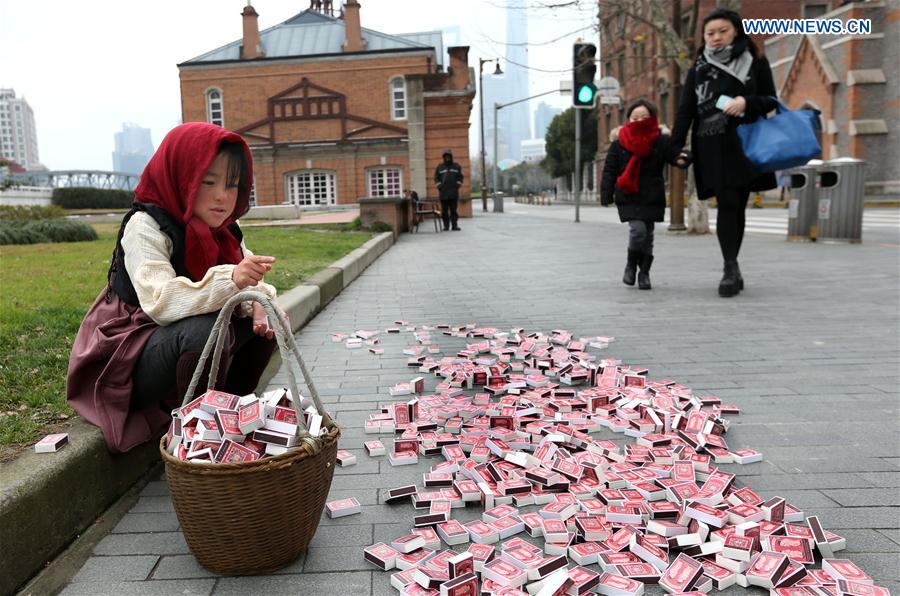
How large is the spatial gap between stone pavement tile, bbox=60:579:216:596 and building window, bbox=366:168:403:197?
35.5 meters

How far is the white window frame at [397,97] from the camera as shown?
38.2m

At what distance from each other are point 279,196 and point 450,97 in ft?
45.8

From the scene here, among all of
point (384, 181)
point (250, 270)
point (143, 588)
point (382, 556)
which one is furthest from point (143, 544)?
point (384, 181)

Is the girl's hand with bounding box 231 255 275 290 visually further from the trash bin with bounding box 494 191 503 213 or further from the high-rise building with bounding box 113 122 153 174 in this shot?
the high-rise building with bounding box 113 122 153 174

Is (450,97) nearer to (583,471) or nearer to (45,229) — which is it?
(45,229)

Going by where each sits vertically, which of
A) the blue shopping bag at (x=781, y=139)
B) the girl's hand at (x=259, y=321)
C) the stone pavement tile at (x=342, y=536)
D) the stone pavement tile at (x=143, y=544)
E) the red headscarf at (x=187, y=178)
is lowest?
the stone pavement tile at (x=342, y=536)

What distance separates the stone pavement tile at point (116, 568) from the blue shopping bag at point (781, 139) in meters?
5.83

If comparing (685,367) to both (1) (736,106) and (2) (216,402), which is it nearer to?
(1) (736,106)

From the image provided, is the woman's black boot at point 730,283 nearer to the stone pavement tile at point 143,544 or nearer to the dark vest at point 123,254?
the dark vest at point 123,254

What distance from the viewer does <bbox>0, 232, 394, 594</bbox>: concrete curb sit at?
1.95 metres

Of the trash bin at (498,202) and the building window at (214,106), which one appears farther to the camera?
the building window at (214,106)

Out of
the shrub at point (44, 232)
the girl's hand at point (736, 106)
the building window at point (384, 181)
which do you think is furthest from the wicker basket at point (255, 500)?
the building window at point (384, 181)

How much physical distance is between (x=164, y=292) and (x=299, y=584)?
1.09 m

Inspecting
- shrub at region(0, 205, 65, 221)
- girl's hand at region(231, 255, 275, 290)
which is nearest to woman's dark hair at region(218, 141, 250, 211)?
girl's hand at region(231, 255, 275, 290)
